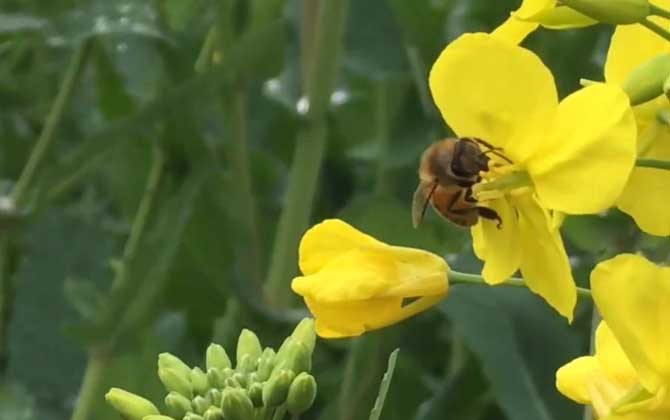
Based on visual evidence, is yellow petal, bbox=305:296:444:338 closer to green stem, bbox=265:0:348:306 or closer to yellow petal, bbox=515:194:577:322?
yellow petal, bbox=515:194:577:322

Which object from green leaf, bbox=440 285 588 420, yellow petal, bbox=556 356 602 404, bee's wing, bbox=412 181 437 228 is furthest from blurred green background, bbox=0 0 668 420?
yellow petal, bbox=556 356 602 404

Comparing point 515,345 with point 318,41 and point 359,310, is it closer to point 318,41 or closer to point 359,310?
point 318,41

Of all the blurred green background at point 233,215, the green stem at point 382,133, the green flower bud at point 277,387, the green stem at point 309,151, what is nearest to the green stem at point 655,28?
the green flower bud at point 277,387

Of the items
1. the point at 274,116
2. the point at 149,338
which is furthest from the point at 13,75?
the point at 149,338

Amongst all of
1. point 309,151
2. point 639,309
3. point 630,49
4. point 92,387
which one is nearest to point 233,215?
point 309,151

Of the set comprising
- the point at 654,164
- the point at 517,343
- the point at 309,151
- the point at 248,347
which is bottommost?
the point at 517,343

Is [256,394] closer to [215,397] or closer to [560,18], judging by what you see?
[215,397]

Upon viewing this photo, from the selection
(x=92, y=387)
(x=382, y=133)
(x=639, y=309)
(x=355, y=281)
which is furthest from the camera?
(x=382, y=133)
